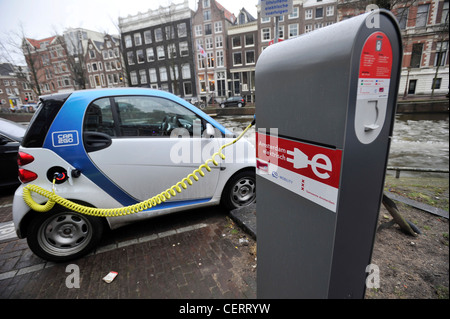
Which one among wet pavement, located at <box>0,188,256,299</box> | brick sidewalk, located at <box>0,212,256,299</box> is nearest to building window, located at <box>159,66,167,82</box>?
wet pavement, located at <box>0,188,256,299</box>

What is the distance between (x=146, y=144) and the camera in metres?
2.97

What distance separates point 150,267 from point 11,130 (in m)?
5.21

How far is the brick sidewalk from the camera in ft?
7.80

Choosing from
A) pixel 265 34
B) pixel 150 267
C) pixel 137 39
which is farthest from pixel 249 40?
pixel 150 267

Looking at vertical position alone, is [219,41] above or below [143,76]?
above

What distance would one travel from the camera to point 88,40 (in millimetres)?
44625

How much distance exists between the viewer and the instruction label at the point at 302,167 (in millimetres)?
1155

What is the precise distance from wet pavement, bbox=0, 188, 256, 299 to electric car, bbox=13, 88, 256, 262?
29 centimetres

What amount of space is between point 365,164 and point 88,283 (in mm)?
2832

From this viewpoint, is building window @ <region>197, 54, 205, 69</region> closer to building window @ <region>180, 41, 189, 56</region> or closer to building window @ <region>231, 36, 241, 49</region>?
building window @ <region>180, 41, 189, 56</region>

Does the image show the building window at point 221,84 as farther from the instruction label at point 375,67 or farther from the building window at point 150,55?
the instruction label at point 375,67

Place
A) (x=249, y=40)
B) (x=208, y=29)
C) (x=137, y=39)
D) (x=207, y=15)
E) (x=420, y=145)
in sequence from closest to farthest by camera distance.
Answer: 1. (x=420, y=145)
2. (x=249, y=40)
3. (x=207, y=15)
4. (x=208, y=29)
5. (x=137, y=39)

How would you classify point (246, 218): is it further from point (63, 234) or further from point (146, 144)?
point (63, 234)

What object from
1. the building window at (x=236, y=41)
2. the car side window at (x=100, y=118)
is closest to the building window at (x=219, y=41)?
the building window at (x=236, y=41)
